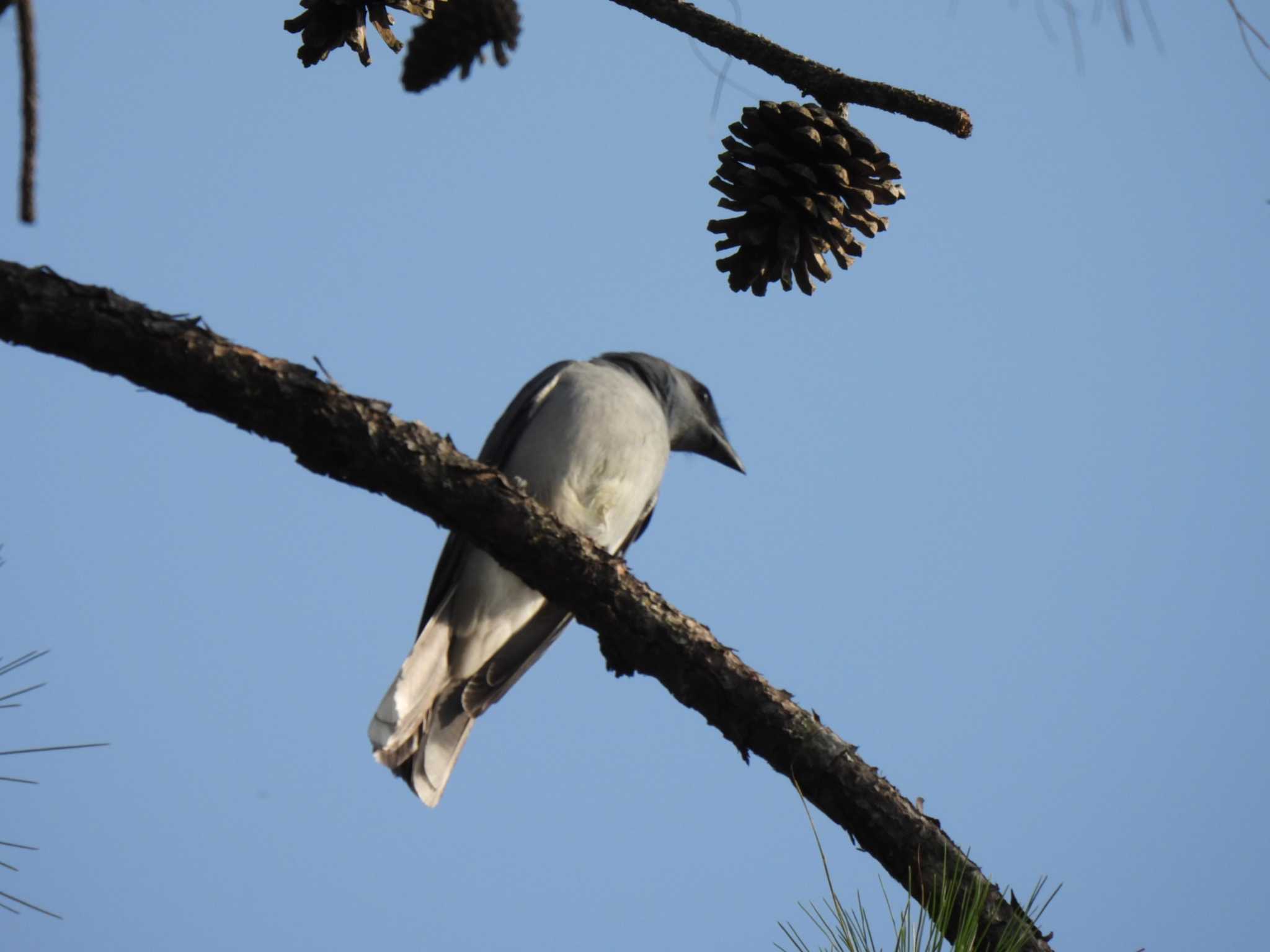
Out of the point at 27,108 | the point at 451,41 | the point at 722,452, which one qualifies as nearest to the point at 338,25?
the point at 27,108

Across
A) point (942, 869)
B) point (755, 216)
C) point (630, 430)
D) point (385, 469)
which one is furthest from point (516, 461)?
point (942, 869)

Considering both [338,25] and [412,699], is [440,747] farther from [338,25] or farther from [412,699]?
[338,25]

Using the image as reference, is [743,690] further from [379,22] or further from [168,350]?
[379,22]

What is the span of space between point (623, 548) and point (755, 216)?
2869 mm

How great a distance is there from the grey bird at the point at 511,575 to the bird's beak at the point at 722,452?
86 centimetres

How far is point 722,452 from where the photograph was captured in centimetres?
678

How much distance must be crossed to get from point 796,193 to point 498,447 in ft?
8.45

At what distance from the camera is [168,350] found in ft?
8.16

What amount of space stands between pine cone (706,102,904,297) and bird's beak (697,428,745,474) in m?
3.30

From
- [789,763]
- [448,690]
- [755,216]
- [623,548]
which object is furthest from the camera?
[623,548]

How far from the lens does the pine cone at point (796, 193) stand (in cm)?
337

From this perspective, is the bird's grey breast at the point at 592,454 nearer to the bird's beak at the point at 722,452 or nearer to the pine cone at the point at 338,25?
the bird's beak at the point at 722,452

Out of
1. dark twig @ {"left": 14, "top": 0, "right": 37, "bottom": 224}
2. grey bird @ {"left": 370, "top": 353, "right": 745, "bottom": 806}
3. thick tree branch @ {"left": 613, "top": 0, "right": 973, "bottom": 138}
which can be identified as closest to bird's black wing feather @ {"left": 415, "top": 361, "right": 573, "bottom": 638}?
grey bird @ {"left": 370, "top": 353, "right": 745, "bottom": 806}

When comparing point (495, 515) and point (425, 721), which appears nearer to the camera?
point (495, 515)
